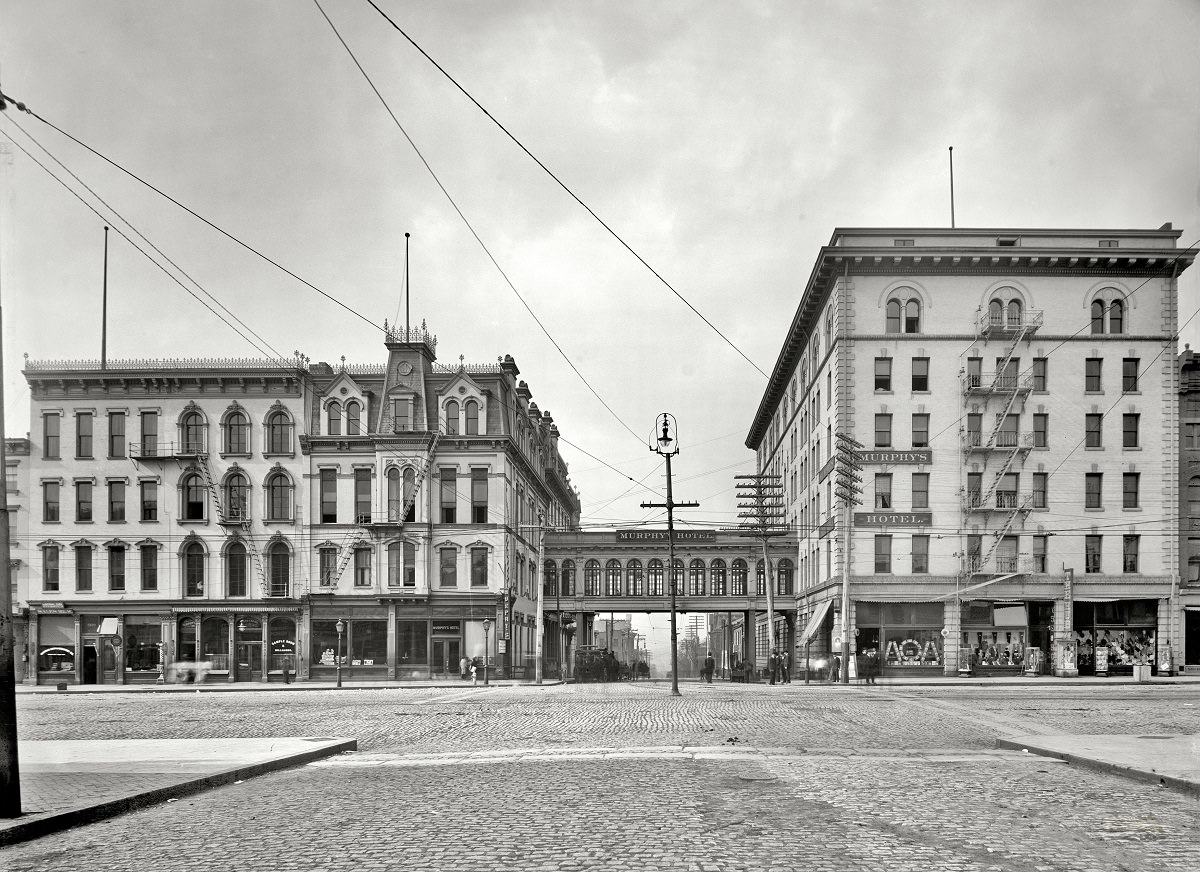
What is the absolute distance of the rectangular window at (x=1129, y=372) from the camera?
164 feet

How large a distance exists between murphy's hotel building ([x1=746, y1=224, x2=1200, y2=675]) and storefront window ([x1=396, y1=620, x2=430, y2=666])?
19.4 metres

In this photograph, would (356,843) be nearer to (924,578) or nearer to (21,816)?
(21,816)

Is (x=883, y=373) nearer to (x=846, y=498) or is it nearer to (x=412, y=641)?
(x=846, y=498)

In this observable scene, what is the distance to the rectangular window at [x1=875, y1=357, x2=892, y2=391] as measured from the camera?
163 ft

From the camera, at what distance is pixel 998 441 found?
49.5 m

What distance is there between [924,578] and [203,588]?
109 ft

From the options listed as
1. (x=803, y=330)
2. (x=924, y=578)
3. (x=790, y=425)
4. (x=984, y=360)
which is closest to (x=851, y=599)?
(x=924, y=578)

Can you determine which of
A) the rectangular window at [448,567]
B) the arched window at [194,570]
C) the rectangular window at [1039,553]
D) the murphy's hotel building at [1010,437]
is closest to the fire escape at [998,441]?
the murphy's hotel building at [1010,437]

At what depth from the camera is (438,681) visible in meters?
51.4

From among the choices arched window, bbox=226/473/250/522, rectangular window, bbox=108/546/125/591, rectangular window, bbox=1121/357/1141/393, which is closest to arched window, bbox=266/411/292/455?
arched window, bbox=226/473/250/522

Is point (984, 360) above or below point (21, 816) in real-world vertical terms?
above

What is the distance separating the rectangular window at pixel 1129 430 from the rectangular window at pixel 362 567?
34817mm

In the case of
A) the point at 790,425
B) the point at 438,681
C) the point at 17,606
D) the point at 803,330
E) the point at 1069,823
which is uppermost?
the point at 803,330

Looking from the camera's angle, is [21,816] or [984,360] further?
[984,360]
